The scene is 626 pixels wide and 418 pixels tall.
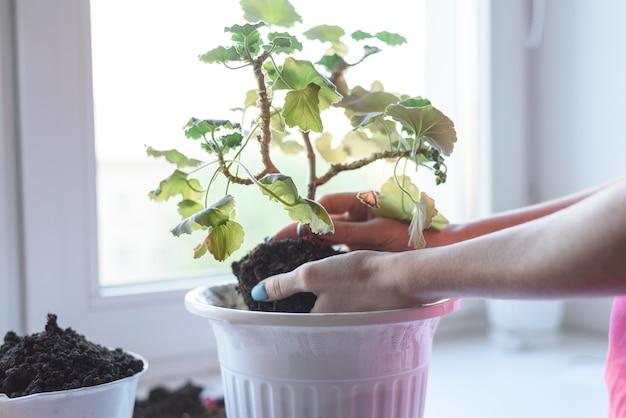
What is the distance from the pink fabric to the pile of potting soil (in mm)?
514

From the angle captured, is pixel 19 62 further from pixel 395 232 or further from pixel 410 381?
pixel 410 381

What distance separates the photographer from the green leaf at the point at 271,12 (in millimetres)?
693

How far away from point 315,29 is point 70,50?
0.40 meters

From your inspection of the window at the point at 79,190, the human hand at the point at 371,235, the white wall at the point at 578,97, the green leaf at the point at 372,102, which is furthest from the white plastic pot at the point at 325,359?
the white wall at the point at 578,97

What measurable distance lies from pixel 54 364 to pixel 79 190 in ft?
1.25

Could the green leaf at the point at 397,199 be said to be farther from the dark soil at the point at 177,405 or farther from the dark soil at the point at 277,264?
the dark soil at the point at 177,405

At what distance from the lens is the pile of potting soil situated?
59 cm

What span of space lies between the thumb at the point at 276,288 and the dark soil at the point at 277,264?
0.9 inches

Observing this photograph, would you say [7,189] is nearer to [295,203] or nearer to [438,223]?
[295,203]

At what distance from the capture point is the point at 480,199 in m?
1.43

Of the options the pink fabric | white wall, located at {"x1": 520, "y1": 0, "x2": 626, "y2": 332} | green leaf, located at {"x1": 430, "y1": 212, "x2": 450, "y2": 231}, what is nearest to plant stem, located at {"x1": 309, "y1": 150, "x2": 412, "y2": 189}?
green leaf, located at {"x1": 430, "y1": 212, "x2": 450, "y2": 231}

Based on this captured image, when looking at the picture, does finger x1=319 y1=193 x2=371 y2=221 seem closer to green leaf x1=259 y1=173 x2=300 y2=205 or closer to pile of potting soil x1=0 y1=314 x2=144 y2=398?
green leaf x1=259 y1=173 x2=300 y2=205

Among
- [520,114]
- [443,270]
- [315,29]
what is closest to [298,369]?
[443,270]

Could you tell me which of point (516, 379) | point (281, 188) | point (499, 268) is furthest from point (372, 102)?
point (516, 379)
